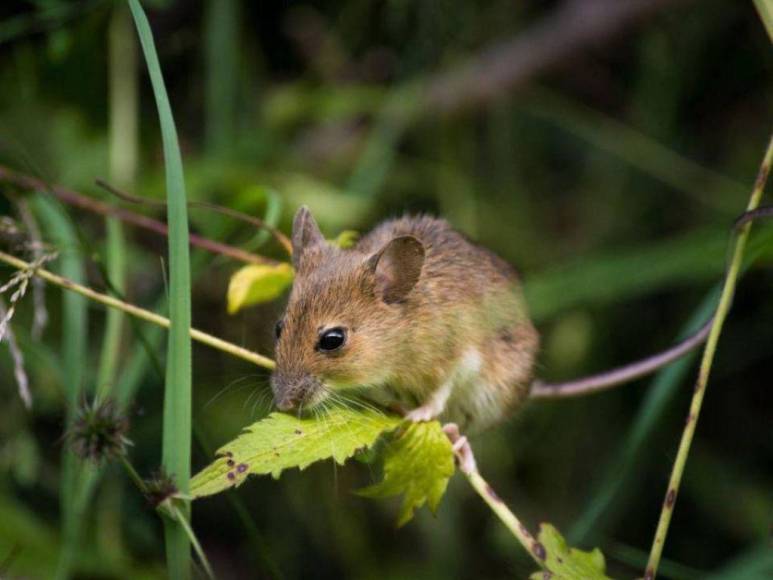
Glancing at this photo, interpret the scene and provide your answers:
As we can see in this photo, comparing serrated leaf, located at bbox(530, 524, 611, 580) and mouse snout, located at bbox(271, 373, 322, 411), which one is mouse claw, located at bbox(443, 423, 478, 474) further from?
mouse snout, located at bbox(271, 373, 322, 411)

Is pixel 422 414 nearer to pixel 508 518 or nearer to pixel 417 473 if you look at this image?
pixel 417 473

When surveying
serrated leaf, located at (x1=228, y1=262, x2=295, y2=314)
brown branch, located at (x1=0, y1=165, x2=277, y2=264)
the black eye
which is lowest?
the black eye

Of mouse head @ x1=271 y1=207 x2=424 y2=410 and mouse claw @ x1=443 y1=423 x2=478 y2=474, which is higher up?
mouse head @ x1=271 y1=207 x2=424 y2=410

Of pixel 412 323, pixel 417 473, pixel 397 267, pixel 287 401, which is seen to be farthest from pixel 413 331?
pixel 417 473

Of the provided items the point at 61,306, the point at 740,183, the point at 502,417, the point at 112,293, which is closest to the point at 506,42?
the point at 740,183

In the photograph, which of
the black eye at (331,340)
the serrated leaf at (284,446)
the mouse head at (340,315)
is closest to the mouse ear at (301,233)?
the mouse head at (340,315)

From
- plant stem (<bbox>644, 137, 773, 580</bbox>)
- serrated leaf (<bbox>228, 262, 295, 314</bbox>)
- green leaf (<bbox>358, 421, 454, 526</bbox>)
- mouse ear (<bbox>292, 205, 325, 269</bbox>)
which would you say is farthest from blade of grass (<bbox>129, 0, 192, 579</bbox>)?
plant stem (<bbox>644, 137, 773, 580</bbox>)
